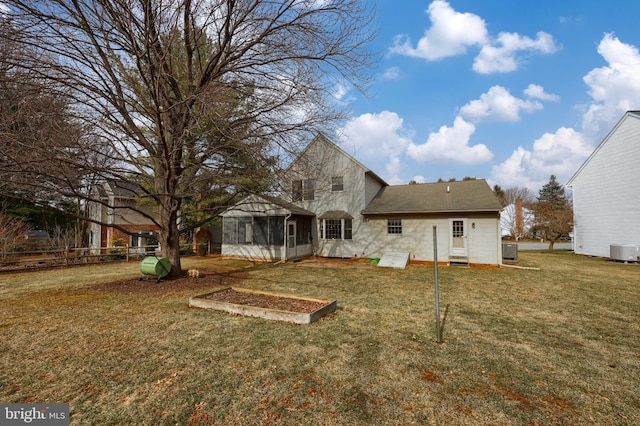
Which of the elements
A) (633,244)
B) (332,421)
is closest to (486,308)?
(332,421)

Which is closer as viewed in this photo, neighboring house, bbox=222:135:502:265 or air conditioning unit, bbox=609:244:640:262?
neighboring house, bbox=222:135:502:265

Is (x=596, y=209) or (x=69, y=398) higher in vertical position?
(x=596, y=209)

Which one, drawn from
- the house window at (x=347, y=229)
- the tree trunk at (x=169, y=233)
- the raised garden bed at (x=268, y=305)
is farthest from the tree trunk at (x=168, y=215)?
the house window at (x=347, y=229)

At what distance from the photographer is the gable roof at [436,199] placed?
13.8 m

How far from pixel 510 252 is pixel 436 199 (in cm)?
486

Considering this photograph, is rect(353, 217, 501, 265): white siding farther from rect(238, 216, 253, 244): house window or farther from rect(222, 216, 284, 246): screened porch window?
rect(238, 216, 253, 244): house window

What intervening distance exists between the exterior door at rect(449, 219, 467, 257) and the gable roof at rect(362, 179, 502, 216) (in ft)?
2.67

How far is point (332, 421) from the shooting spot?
279 cm

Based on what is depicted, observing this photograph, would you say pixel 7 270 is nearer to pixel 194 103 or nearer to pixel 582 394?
pixel 194 103

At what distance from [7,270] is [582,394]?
18.9m

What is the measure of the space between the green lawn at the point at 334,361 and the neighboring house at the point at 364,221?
6325 millimetres

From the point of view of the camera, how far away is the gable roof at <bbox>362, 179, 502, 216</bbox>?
13.8m

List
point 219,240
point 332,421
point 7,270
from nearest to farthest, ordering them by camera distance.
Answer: point 332,421 < point 7,270 < point 219,240

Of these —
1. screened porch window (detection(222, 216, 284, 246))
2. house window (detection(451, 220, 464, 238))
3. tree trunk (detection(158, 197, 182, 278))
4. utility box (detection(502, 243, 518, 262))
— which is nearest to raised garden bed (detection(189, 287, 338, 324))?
tree trunk (detection(158, 197, 182, 278))
